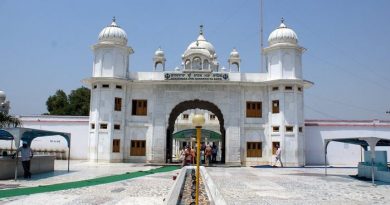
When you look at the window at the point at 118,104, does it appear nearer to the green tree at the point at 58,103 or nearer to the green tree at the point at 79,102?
the green tree at the point at 79,102

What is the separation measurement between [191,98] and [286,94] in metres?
6.55

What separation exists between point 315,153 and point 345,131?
2.85 meters

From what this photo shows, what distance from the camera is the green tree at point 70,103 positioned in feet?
160

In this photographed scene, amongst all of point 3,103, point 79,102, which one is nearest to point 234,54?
point 3,103

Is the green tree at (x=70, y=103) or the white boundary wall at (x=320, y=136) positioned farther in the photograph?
the green tree at (x=70, y=103)

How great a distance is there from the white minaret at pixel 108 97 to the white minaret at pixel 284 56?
10361 millimetres

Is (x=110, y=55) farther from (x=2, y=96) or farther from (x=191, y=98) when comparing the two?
(x=2, y=96)

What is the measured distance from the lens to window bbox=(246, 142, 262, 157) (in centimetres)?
2495

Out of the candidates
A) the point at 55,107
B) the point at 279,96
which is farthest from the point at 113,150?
the point at 55,107

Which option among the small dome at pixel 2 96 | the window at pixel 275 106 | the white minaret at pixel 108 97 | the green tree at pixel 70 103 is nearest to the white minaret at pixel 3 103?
the small dome at pixel 2 96

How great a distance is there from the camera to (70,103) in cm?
4959

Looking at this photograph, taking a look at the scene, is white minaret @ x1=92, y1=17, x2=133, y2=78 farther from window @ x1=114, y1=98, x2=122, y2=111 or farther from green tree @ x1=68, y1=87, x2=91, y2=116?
green tree @ x1=68, y1=87, x2=91, y2=116

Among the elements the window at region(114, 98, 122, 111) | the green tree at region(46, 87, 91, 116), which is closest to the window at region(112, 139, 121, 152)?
the window at region(114, 98, 122, 111)

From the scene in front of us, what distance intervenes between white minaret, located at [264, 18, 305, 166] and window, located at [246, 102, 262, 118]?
31.2 inches
